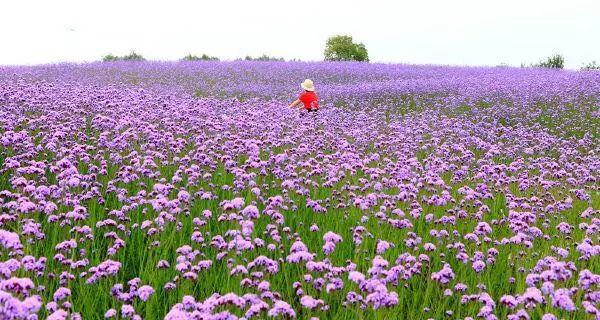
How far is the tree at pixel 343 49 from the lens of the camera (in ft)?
193

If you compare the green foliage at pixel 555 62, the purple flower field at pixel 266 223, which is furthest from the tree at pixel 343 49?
the purple flower field at pixel 266 223

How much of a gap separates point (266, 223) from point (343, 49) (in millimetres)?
53783

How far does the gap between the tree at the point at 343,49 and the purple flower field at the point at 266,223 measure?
4350cm

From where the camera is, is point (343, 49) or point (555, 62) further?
point (343, 49)

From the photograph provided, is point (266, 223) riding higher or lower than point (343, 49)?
lower

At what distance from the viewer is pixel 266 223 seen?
22.3 ft

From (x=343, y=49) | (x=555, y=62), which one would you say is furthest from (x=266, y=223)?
(x=343, y=49)

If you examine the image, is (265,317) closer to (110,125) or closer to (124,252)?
(124,252)

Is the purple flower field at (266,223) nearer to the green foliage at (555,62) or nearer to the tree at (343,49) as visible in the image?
the green foliage at (555,62)

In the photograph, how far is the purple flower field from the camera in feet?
14.8

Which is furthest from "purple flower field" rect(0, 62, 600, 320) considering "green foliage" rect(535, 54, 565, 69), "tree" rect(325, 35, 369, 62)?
"tree" rect(325, 35, 369, 62)

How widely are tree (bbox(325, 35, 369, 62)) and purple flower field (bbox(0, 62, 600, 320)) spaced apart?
4350 centimetres

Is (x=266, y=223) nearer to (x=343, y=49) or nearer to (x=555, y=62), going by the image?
(x=555, y=62)

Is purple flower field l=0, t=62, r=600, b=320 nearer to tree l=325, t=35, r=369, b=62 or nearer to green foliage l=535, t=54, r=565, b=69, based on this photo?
green foliage l=535, t=54, r=565, b=69
